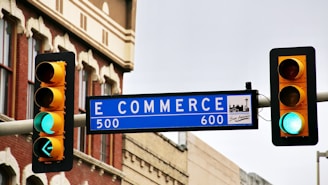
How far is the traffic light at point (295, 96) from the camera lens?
1697 centimetres

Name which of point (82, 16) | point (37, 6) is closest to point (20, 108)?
point (37, 6)

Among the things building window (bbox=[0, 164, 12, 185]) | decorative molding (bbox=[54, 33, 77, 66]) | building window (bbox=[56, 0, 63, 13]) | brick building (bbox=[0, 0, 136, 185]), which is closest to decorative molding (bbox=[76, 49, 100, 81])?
brick building (bbox=[0, 0, 136, 185])

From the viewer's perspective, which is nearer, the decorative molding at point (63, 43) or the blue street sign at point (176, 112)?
the blue street sign at point (176, 112)

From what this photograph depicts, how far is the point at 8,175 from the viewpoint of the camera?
3275cm

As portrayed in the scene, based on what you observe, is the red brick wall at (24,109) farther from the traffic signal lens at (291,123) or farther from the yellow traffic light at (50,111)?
the traffic signal lens at (291,123)

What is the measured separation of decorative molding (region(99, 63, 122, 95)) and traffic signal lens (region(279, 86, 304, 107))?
2290 cm

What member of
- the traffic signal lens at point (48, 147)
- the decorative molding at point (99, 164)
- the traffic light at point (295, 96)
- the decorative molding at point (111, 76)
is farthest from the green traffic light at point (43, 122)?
the decorative molding at point (111, 76)

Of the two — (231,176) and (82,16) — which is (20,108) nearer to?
(82,16)

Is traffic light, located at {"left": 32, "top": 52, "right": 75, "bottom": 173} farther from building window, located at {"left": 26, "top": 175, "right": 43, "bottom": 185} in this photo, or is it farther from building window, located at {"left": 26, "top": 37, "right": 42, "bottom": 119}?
building window, located at {"left": 26, "top": 37, "right": 42, "bottom": 119}

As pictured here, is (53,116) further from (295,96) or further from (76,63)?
(76,63)

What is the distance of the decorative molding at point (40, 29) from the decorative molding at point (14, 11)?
0.39 m

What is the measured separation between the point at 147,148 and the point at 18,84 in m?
11.0

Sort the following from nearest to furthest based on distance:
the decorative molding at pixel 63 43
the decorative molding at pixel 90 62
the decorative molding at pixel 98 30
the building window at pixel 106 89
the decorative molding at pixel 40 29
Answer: the decorative molding at pixel 40 29, the decorative molding at pixel 63 43, the decorative molding at pixel 98 30, the decorative molding at pixel 90 62, the building window at pixel 106 89

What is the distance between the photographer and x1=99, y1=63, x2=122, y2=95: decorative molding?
39903 millimetres
